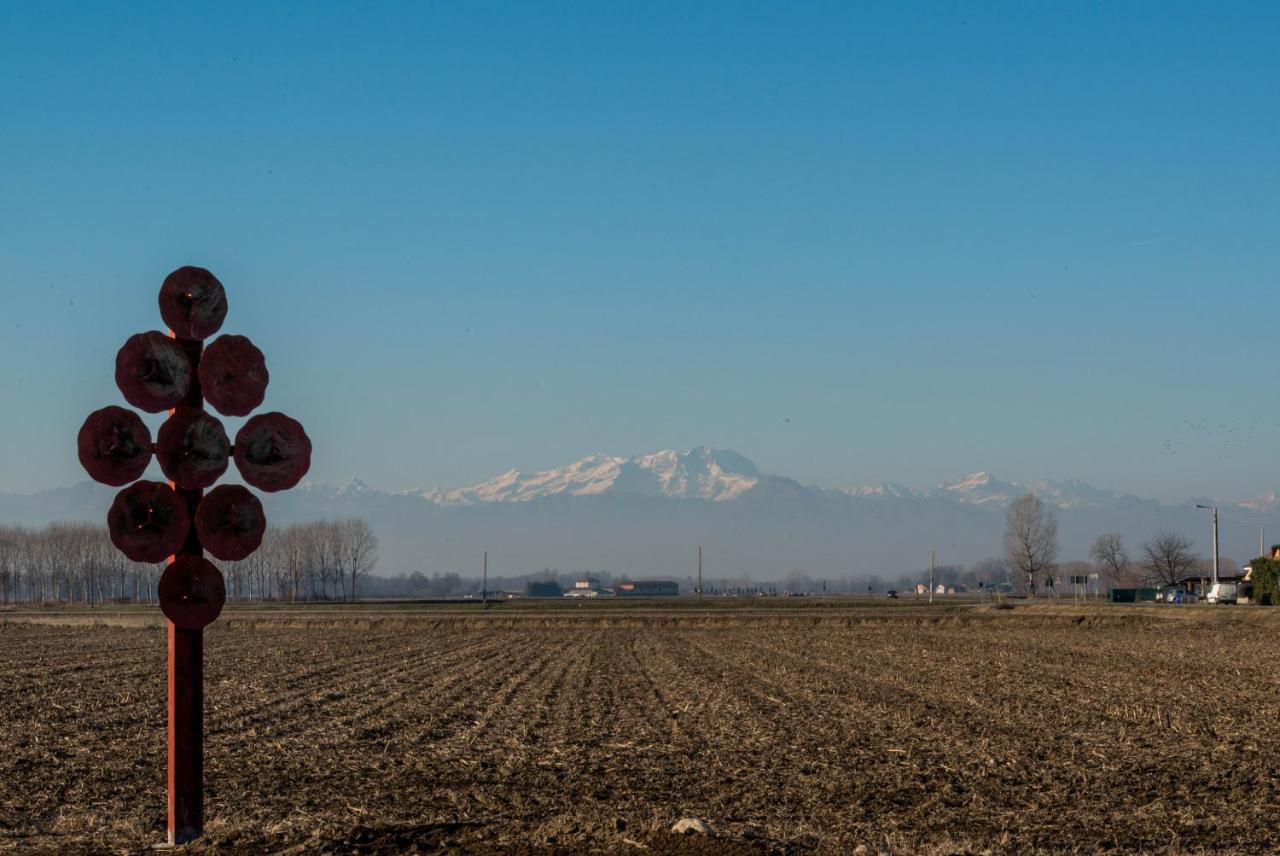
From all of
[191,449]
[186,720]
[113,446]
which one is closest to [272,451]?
[191,449]

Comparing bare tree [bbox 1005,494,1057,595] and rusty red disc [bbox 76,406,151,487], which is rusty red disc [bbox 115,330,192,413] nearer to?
rusty red disc [bbox 76,406,151,487]

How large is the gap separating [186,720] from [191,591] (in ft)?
3.80

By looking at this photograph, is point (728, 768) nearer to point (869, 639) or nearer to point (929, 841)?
point (929, 841)

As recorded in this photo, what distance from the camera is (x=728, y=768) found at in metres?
17.6

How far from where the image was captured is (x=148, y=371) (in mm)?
11445

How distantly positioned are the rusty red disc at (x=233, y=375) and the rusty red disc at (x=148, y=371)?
0.30m

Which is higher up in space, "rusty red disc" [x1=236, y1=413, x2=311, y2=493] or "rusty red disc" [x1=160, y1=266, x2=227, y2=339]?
"rusty red disc" [x1=160, y1=266, x2=227, y2=339]

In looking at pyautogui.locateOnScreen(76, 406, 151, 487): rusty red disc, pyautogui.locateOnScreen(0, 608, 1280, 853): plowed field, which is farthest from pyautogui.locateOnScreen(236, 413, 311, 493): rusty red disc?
pyautogui.locateOnScreen(0, 608, 1280, 853): plowed field

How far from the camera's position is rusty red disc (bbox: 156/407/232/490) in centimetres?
1148

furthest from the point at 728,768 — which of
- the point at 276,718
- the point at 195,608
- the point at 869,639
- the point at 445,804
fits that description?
the point at 869,639

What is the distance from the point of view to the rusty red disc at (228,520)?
1156 centimetres

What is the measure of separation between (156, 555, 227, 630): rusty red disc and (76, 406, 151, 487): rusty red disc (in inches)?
34.1

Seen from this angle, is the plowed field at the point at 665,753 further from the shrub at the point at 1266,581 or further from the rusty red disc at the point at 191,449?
the shrub at the point at 1266,581

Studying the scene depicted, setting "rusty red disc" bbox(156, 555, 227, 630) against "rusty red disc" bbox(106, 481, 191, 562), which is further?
"rusty red disc" bbox(156, 555, 227, 630)
